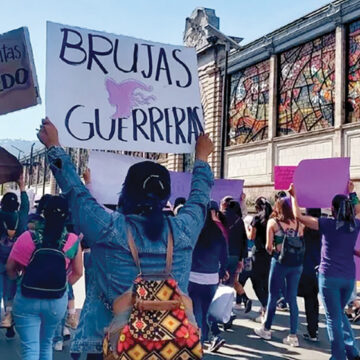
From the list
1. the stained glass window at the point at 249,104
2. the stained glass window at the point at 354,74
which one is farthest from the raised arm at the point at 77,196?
the stained glass window at the point at 249,104

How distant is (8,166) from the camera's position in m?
4.18

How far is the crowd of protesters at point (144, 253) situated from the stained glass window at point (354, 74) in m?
13.2

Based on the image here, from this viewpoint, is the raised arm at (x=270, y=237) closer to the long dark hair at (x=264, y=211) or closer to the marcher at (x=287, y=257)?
the marcher at (x=287, y=257)

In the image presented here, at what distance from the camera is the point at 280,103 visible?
22203 mm

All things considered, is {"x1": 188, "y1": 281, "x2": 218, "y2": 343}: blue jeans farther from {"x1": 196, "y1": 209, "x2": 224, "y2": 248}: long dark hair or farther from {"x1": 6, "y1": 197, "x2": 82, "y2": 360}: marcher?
{"x1": 6, "y1": 197, "x2": 82, "y2": 360}: marcher

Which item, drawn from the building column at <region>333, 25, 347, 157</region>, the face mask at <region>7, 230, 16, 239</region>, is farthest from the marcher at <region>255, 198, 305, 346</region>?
the building column at <region>333, 25, 347, 157</region>

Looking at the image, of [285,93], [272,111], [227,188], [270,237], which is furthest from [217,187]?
[272,111]

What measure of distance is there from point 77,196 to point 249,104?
892 inches

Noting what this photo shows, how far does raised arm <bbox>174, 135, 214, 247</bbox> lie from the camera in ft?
7.52

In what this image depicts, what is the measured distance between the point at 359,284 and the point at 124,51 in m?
9.36

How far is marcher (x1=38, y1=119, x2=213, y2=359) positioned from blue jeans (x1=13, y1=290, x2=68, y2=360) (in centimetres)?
123

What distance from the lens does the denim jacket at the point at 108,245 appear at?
6.93 feet

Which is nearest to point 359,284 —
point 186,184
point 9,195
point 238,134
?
point 186,184

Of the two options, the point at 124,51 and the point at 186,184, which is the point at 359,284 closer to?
the point at 186,184
